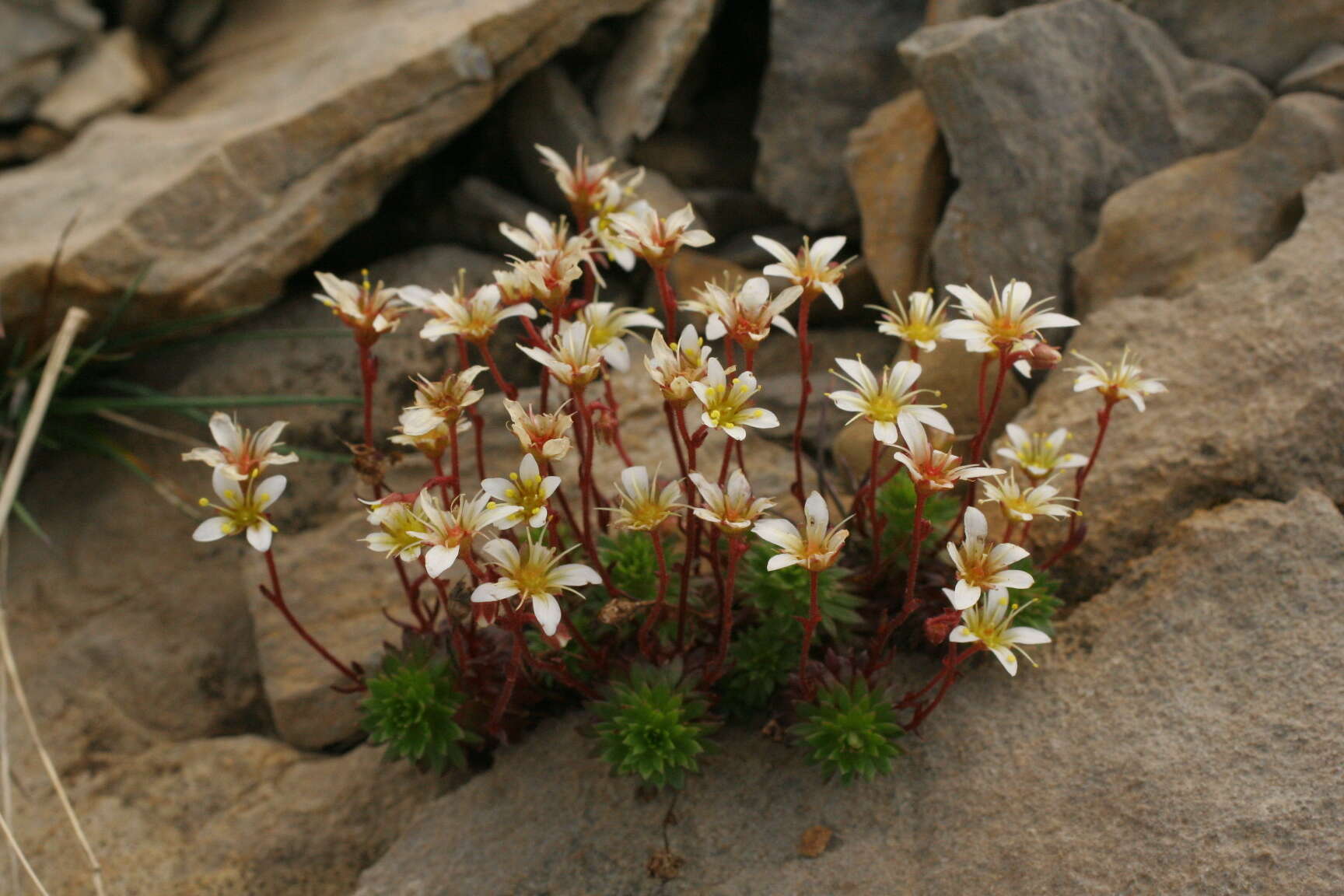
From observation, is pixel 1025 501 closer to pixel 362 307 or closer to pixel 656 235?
pixel 656 235

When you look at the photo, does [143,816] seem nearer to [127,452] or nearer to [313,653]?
[313,653]

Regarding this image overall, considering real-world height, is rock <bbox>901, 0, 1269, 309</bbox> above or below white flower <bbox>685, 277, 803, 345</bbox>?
below

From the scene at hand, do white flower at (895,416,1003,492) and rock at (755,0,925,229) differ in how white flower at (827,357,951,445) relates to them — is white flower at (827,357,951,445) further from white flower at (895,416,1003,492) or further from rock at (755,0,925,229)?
rock at (755,0,925,229)

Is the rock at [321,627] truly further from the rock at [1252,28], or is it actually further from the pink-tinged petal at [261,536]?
the rock at [1252,28]

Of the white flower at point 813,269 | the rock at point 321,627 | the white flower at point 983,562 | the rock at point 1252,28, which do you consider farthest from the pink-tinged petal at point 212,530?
the rock at point 1252,28

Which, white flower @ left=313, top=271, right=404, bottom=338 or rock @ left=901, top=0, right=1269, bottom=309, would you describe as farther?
rock @ left=901, top=0, right=1269, bottom=309

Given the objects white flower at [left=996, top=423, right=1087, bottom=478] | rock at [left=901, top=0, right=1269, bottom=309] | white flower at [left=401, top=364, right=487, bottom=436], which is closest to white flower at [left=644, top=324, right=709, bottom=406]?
white flower at [left=401, top=364, right=487, bottom=436]

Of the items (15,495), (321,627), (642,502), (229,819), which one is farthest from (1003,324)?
(15,495)
